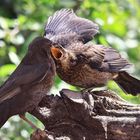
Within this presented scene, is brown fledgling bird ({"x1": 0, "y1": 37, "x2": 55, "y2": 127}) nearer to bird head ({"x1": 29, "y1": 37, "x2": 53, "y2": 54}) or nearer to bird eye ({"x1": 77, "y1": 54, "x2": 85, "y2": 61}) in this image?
bird head ({"x1": 29, "y1": 37, "x2": 53, "y2": 54})

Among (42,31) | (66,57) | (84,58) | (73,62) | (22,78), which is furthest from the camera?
(42,31)

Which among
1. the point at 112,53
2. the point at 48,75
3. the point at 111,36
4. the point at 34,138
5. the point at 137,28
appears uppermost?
the point at 48,75

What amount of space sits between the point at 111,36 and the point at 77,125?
200cm

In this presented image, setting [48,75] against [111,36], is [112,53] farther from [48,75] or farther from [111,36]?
[111,36]

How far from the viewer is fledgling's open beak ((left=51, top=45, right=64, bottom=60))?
8.97ft

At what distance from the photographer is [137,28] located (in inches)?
228

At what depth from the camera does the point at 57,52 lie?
2787 mm

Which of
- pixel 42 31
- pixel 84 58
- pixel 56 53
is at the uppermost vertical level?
pixel 56 53

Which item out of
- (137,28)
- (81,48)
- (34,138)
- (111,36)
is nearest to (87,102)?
(34,138)

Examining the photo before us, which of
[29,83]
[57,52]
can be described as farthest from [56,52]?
[29,83]

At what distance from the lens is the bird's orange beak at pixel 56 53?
2737 millimetres

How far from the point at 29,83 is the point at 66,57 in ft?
1.34

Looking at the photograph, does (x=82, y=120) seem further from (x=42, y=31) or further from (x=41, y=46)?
(x=42, y=31)

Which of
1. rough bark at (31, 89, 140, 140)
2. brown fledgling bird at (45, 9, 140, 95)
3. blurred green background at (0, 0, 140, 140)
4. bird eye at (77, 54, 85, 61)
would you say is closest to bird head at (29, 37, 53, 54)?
rough bark at (31, 89, 140, 140)
